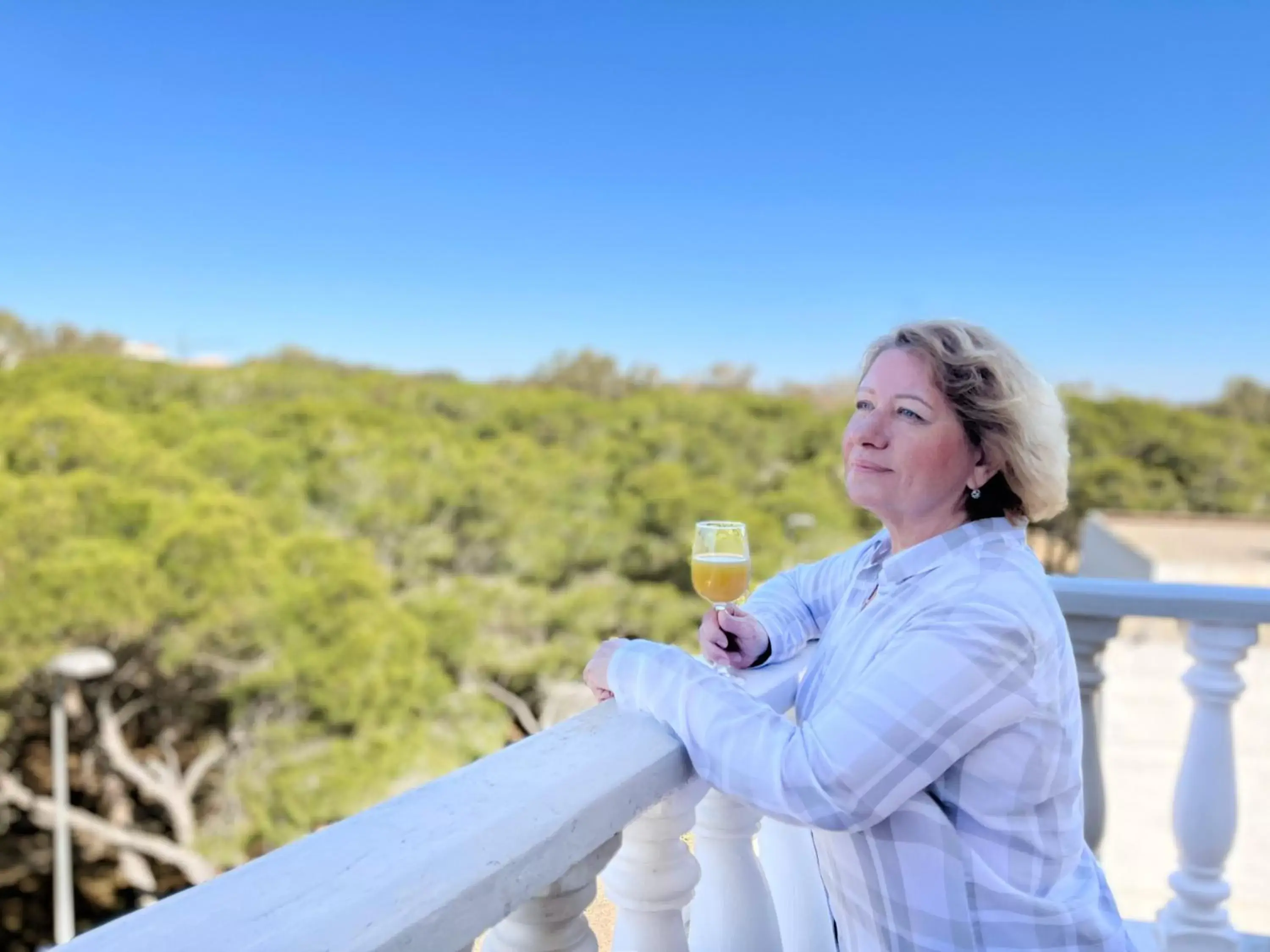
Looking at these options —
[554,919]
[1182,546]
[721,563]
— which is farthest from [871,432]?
[1182,546]

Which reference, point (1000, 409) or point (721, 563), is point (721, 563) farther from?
point (1000, 409)

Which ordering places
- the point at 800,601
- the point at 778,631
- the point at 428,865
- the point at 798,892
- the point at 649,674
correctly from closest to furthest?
the point at 428,865 → the point at 649,674 → the point at 798,892 → the point at 778,631 → the point at 800,601

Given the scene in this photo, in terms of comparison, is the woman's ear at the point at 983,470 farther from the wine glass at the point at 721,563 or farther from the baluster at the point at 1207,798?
the baluster at the point at 1207,798

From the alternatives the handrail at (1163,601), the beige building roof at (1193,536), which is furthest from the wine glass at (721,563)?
the beige building roof at (1193,536)

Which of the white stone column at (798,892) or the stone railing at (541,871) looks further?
the white stone column at (798,892)

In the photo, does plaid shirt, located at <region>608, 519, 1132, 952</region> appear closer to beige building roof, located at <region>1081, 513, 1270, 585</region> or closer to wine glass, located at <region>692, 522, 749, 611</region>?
wine glass, located at <region>692, 522, 749, 611</region>

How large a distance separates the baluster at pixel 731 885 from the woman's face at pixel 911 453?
0.42 m

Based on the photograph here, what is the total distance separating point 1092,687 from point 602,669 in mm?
1336

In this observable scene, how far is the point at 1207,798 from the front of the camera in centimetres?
179

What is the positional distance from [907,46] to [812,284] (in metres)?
7.67

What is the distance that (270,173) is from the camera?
91.0 ft

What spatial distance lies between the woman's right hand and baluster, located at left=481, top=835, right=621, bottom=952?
0.59 metres

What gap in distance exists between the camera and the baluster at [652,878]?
95 cm

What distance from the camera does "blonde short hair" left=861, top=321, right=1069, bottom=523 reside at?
1142mm
